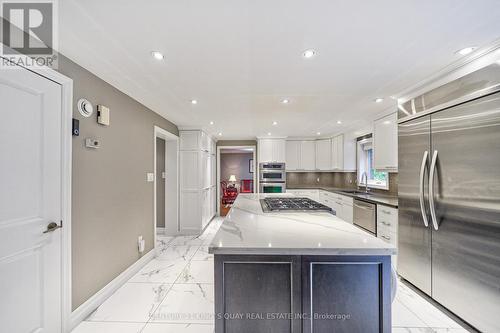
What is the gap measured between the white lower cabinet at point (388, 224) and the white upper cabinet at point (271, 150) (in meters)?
2.88

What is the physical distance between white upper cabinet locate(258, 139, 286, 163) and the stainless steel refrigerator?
3358mm

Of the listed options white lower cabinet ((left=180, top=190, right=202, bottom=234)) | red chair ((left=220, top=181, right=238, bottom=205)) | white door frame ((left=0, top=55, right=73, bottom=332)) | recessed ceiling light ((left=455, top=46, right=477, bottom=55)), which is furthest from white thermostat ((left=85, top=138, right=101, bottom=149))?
red chair ((left=220, top=181, right=238, bottom=205))

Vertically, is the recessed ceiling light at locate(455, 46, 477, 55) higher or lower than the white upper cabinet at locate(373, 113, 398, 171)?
higher

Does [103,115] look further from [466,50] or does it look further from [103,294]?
[466,50]

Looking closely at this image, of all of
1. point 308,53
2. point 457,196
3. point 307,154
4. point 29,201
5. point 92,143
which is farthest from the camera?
point 307,154

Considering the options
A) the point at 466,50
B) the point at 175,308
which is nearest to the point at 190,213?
the point at 175,308

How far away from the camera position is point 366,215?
11.2 feet

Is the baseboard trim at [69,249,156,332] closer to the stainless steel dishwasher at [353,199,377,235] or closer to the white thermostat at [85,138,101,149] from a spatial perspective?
the white thermostat at [85,138,101,149]

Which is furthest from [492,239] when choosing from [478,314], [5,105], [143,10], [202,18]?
[5,105]

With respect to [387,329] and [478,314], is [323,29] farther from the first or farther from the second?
[478,314]

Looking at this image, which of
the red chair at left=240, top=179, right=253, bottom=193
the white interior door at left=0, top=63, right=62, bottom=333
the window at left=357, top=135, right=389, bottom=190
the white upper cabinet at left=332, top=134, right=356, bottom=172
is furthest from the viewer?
the red chair at left=240, top=179, right=253, bottom=193

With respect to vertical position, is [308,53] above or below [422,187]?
above

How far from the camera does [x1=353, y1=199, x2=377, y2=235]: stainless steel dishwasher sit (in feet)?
10.5

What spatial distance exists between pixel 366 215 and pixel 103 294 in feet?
11.8
